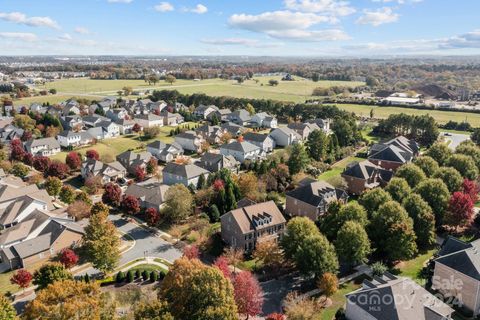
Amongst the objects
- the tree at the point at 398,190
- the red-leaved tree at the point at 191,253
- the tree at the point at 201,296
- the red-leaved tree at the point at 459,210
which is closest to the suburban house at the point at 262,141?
the tree at the point at 398,190

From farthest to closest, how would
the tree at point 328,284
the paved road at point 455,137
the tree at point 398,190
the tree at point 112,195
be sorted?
the paved road at point 455,137 → the tree at point 112,195 → the tree at point 398,190 → the tree at point 328,284

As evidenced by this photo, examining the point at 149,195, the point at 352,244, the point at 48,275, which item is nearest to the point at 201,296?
the point at 48,275

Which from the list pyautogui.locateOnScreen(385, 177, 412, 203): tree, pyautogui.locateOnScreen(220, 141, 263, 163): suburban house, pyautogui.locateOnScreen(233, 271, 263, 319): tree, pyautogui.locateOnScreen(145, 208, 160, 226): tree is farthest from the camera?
pyautogui.locateOnScreen(220, 141, 263, 163): suburban house

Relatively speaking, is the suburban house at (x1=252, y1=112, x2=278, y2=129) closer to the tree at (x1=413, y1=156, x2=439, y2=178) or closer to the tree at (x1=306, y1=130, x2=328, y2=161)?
the tree at (x1=306, y1=130, x2=328, y2=161)

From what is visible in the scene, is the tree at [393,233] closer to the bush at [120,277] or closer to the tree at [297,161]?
the tree at [297,161]

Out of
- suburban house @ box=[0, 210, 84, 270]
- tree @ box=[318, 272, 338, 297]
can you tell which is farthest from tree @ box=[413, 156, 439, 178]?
suburban house @ box=[0, 210, 84, 270]

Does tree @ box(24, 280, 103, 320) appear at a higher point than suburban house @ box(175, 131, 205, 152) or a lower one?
higher

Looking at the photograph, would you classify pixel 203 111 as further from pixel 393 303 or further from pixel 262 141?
pixel 393 303

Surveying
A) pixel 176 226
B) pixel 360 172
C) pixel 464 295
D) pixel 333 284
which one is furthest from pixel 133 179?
pixel 464 295
